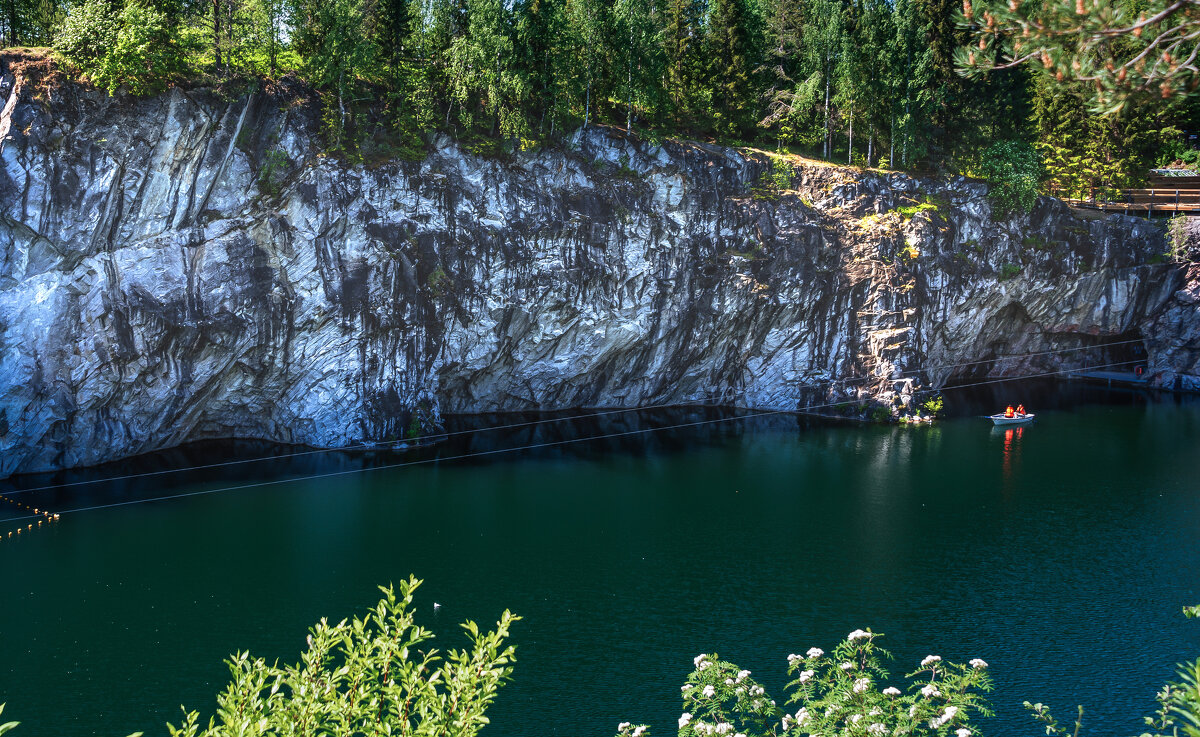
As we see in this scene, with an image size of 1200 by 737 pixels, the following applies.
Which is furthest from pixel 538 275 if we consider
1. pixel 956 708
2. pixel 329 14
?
pixel 956 708

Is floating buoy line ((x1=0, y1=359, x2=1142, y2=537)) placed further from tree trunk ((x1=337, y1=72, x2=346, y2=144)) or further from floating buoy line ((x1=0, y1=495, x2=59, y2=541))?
tree trunk ((x1=337, y1=72, x2=346, y2=144))

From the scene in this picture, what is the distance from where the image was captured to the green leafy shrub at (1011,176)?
43000mm

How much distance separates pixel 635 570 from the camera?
2423 centimetres

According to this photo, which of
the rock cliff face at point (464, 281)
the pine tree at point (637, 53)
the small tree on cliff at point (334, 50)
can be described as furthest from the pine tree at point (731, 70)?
the small tree on cliff at point (334, 50)

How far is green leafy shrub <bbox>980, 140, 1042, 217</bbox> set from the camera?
43.0 metres

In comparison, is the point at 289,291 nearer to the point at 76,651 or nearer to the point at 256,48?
the point at 256,48

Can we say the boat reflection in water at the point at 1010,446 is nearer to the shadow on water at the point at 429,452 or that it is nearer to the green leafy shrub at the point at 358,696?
the shadow on water at the point at 429,452

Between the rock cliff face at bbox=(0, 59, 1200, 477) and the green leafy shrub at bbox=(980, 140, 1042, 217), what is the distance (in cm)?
99

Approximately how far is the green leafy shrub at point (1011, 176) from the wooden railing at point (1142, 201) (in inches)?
212

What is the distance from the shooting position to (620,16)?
3922 cm

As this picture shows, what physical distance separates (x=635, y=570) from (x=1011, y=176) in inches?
1210

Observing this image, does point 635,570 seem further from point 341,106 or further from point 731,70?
point 731,70

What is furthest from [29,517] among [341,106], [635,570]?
[635,570]

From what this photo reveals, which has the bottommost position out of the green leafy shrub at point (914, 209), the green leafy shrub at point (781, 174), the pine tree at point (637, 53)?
the green leafy shrub at point (914, 209)
